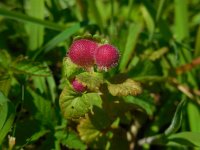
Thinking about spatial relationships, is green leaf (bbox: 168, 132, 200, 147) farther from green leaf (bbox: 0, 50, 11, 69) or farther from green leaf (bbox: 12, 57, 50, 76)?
green leaf (bbox: 0, 50, 11, 69)

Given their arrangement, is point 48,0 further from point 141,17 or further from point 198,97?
point 198,97

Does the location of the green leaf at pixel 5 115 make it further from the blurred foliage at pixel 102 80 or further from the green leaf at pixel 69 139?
the green leaf at pixel 69 139

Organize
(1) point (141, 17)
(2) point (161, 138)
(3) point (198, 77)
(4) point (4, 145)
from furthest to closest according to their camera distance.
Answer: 1. (1) point (141, 17)
2. (3) point (198, 77)
3. (2) point (161, 138)
4. (4) point (4, 145)

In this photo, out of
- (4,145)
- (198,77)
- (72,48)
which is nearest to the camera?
(72,48)

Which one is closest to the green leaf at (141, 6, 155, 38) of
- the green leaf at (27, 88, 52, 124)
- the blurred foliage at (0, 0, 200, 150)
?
the blurred foliage at (0, 0, 200, 150)

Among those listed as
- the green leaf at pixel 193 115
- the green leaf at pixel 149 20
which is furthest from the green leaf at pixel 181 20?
the green leaf at pixel 193 115

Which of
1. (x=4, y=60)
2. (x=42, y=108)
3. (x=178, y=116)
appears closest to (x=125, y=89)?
(x=178, y=116)

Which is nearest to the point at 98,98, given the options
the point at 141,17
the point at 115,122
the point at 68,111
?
the point at 68,111
